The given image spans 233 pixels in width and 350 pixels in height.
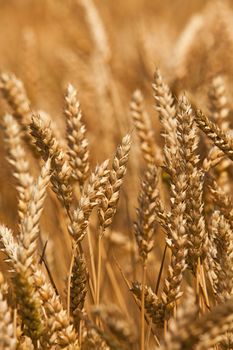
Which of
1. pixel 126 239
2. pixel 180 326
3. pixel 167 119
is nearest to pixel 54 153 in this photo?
pixel 167 119

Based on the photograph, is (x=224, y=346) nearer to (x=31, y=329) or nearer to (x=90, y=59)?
(x=31, y=329)

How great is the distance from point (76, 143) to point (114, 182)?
135 mm

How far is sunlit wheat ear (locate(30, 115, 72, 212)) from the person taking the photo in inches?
29.8

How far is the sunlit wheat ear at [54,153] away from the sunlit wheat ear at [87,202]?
0.07 metres

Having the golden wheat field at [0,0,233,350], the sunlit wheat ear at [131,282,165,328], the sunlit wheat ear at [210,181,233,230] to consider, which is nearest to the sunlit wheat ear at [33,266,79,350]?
the golden wheat field at [0,0,233,350]

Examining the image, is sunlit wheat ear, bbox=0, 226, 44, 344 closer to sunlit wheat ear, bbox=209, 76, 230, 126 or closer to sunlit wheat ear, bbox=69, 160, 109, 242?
sunlit wheat ear, bbox=69, 160, 109, 242

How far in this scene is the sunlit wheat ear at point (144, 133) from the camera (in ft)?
3.58

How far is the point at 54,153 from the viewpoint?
0.76 metres

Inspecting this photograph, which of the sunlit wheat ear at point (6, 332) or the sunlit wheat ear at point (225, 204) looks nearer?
the sunlit wheat ear at point (6, 332)

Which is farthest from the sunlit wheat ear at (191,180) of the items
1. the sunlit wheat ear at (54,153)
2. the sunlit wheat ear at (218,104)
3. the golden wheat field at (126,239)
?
the sunlit wheat ear at (218,104)

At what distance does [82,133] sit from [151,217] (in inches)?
7.5

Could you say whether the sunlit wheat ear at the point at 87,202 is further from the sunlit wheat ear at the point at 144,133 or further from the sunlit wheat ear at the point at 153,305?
the sunlit wheat ear at the point at 144,133

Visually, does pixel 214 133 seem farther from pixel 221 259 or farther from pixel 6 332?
pixel 6 332

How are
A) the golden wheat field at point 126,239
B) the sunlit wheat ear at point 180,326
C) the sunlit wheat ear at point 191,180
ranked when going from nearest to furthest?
1. the sunlit wheat ear at point 180,326
2. the golden wheat field at point 126,239
3. the sunlit wheat ear at point 191,180
